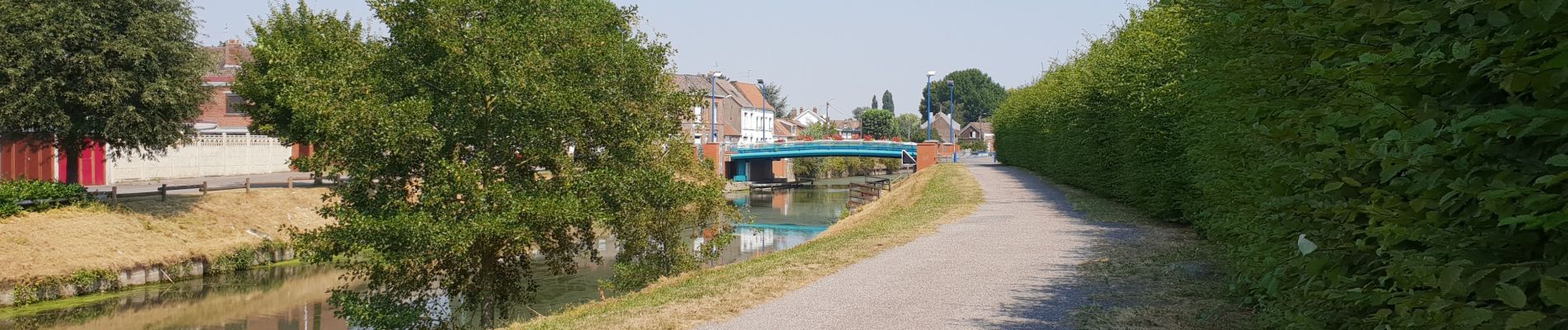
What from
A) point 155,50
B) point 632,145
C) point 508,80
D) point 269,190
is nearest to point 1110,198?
point 632,145

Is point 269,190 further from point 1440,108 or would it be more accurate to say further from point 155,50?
point 1440,108

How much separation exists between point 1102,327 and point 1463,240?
546 cm

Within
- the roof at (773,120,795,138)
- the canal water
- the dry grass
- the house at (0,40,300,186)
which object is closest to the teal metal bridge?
the house at (0,40,300,186)

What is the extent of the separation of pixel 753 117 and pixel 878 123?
22882mm

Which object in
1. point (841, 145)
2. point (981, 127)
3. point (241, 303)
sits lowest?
point (241, 303)

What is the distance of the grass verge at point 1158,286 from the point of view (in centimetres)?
920

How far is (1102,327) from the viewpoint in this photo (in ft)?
29.6

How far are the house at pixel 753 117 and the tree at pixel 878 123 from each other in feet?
50.5

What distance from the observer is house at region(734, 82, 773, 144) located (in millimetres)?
105625

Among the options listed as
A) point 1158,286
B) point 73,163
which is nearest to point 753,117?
point 73,163

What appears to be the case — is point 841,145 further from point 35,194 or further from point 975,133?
point 975,133

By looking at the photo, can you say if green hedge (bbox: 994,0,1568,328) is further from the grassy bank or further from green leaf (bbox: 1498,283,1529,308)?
the grassy bank

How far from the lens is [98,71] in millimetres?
24531

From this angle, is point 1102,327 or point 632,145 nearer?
point 1102,327
